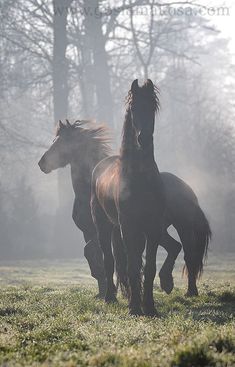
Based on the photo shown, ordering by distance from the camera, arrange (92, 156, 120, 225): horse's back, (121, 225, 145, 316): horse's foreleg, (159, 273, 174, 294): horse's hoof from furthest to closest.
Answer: (159, 273, 174, 294): horse's hoof, (92, 156, 120, 225): horse's back, (121, 225, 145, 316): horse's foreleg

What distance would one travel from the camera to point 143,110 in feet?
29.4

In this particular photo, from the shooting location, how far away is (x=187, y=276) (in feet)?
39.4

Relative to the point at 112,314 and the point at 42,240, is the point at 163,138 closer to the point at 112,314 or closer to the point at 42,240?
the point at 42,240

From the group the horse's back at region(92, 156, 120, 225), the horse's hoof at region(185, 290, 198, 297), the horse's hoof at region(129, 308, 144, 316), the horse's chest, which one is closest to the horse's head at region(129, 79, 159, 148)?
the horse's chest

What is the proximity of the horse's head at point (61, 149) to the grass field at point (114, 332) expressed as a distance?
3263mm

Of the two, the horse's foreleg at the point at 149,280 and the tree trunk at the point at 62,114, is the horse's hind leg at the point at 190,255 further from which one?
the tree trunk at the point at 62,114

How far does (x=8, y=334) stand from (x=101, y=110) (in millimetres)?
33435

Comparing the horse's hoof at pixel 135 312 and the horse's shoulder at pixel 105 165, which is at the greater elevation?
the horse's shoulder at pixel 105 165

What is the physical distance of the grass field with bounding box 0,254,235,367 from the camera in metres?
5.47

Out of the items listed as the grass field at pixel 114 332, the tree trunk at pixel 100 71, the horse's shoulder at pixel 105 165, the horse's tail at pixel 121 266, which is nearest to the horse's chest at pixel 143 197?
the grass field at pixel 114 332

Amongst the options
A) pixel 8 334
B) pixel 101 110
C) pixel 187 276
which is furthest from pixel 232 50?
pixel 8 334

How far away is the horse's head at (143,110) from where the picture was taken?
877 cm

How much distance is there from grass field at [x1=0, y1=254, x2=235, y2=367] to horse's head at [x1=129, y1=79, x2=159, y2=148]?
8.30 feet

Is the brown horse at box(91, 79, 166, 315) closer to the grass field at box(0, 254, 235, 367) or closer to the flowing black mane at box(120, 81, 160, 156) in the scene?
the flowing black mane at box(120, 81, 160, 156)
